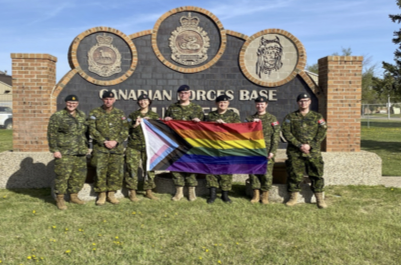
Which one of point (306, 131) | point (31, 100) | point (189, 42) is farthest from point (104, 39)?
point (306, 131)

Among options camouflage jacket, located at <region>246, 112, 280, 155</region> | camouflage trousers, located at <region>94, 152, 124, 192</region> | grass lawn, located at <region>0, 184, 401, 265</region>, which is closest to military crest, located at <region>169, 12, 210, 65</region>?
camouflage jacket, located at <region>246, 112, 280, 155</region>

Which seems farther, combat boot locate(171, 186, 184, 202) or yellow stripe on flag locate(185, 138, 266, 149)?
combat boot locate(171, 186, 184, 202)

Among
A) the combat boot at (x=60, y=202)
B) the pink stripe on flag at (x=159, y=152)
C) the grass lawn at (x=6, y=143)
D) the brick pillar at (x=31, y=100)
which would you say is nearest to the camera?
the combat boot at (x=60, y=202)

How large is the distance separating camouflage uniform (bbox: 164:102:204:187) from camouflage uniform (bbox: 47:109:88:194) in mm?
1391

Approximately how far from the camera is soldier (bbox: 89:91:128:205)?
5250 mm

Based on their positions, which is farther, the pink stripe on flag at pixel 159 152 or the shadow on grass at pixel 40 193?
the shadow on grass at pixel 40 193

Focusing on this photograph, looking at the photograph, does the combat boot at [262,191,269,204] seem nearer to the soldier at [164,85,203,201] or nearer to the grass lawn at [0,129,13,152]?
the soldier at [164,85,203,201]

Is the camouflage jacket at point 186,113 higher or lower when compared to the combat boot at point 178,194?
higher

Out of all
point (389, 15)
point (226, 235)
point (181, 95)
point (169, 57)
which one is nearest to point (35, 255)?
point (226, 235)

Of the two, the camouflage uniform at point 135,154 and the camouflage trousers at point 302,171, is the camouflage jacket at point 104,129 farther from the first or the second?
the camouflage trousers at point 302,171

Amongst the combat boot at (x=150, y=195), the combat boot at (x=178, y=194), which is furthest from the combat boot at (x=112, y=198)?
the combat boot at (x=178, y=194)

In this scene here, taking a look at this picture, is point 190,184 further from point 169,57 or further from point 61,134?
point 169,57

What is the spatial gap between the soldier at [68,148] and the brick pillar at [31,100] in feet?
5.69

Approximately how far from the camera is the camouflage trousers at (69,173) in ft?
16.8
